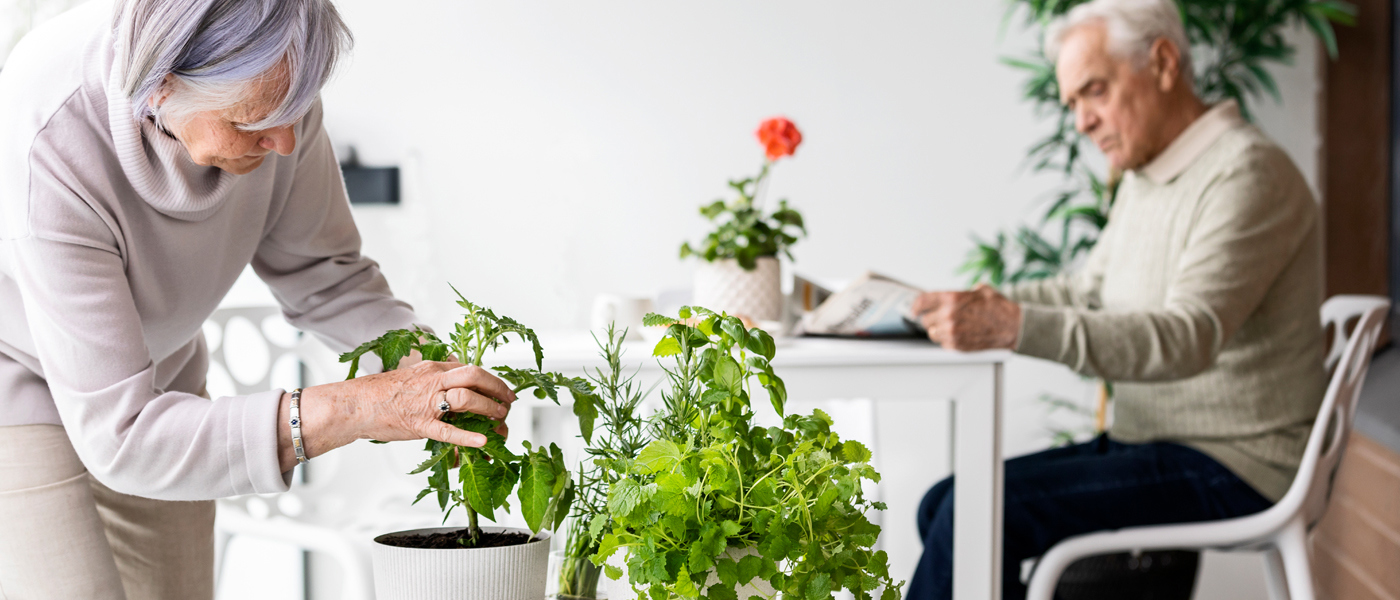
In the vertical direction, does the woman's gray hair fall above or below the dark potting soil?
above

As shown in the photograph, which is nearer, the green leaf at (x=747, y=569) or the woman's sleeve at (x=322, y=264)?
the green leaf at (x=747, y=569)

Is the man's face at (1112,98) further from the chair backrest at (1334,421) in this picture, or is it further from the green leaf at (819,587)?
the green leaf at (819,587)

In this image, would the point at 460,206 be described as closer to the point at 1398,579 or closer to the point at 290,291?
the point at 290,291

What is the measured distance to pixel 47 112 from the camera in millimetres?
893

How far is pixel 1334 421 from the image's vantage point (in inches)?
69.5

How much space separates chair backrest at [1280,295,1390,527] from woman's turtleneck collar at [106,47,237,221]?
5.37ft

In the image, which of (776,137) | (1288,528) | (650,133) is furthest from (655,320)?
(650,133)

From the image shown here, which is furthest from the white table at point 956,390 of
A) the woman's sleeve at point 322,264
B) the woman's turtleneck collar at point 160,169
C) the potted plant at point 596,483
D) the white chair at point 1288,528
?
the potted plant at point 596,483

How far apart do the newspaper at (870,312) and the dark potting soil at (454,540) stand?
1.00m

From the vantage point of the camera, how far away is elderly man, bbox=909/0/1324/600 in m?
1.68

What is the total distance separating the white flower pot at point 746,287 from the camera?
1.75 metres

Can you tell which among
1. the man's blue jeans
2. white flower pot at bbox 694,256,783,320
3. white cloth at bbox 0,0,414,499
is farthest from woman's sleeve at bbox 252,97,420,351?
the man's blue jeans

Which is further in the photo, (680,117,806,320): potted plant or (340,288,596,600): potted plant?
(680,117,806,320): potted plant

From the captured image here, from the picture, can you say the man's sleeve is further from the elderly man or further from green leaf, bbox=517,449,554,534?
green leaf, bbox=517,449,554,534
